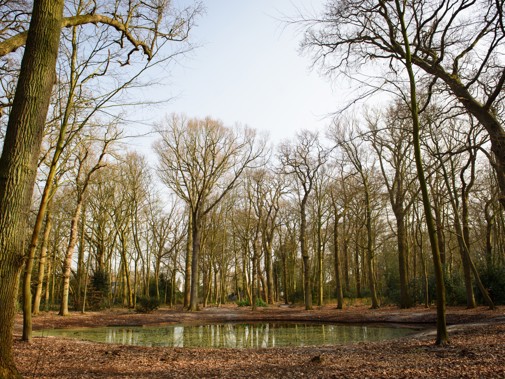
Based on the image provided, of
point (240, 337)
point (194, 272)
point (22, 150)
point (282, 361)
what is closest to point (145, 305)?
point (194, 272)

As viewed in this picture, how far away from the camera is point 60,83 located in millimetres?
10562

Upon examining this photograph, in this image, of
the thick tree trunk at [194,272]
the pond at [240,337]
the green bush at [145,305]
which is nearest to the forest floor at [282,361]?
the pond at [240,337]

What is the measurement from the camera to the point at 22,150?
14.7 ft

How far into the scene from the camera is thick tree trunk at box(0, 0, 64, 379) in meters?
4.20

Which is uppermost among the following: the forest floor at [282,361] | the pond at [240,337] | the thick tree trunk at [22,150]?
the thick tree trunk at [22,150]

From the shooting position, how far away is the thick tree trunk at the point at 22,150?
420cm

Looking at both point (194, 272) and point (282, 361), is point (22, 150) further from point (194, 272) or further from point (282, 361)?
point (194, 272)

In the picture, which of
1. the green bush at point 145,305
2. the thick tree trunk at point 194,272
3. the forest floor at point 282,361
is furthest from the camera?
the thick tree trunk at point 194,272

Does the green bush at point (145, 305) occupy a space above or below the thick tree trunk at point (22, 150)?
below

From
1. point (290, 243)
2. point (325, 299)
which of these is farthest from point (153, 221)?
point (325, 299)

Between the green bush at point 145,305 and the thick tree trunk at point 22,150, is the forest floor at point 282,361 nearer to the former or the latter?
the thick tree trunk at point 22,150

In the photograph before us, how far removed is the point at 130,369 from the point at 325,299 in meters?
31.9

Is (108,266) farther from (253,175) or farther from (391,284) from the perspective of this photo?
(391,284)

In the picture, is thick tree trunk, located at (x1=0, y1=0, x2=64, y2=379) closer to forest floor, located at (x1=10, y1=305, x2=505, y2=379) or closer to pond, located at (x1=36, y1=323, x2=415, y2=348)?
forest floor, located at (x1=10, y1=305, x2=505, y2=379)
